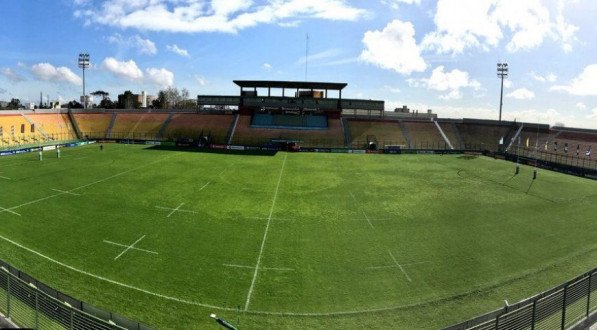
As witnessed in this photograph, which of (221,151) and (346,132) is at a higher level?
(346,132)

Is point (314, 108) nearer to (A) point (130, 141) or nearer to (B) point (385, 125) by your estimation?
(B) point (385, 125)

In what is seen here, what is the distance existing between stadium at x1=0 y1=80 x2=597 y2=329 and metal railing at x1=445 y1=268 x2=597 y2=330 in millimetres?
64

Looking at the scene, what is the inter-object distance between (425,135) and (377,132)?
408 inches

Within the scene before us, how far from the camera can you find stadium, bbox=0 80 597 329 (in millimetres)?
14500

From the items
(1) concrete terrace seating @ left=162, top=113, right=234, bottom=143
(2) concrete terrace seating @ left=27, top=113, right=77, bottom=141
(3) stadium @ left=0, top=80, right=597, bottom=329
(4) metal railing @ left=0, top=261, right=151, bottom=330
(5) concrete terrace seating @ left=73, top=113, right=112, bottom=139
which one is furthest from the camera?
(5) concrete terrace seating @ left=73, top=113, right=112, bottom=139

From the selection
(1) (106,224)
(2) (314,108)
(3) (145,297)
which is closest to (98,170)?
(1) (106,224)

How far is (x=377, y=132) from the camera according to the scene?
256ft

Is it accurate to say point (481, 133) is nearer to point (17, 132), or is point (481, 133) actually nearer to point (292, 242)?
point (292, 242)

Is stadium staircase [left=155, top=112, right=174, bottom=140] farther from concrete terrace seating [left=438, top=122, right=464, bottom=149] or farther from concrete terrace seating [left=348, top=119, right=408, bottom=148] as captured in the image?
concrete terrace seating [left=438, top=122, right=464, bottom=149]

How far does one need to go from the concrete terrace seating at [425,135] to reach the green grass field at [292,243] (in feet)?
107

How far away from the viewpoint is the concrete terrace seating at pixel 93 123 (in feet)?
259

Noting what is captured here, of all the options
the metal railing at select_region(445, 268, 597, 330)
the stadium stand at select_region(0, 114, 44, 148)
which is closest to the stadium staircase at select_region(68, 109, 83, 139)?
the stadium stand at select_region(0, 114, 44, 148)

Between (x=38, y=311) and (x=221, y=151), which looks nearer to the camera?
(x=38, y=311)

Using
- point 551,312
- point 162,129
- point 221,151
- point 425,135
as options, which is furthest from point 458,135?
point 551,312
